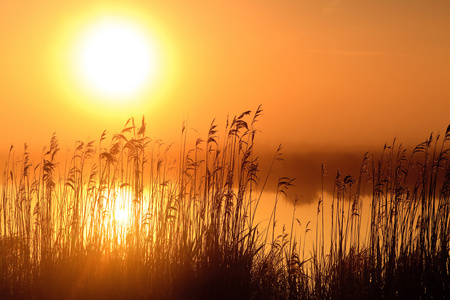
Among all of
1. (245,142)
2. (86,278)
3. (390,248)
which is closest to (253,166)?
(245,142)

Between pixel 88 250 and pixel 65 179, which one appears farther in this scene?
pixel 65 179

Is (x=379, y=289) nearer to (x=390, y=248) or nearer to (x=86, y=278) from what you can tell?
(x=390, y=248)

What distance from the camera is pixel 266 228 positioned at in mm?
5375

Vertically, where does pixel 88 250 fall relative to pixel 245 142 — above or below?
below

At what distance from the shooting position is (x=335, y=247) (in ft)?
17.4

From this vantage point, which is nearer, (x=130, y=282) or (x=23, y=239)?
(x=130, y=282)

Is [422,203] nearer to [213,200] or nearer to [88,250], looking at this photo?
[213,200]

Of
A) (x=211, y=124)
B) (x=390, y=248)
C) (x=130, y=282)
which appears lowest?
(x=130, y=282)

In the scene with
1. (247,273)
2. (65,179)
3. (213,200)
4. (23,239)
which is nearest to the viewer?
(247,273)

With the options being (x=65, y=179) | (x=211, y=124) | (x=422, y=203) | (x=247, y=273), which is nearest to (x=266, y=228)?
(x=247, y=273)

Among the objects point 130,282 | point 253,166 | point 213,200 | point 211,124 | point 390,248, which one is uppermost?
point 211,124

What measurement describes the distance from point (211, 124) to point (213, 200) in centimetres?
72

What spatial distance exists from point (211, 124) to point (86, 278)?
1.80 meters

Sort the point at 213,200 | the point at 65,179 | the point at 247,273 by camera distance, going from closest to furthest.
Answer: the point at 247,273, the point at 213,200, the point at 65,179
